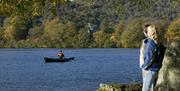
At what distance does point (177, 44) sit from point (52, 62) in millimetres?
92780

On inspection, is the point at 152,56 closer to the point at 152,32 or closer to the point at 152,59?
the point at 152,59

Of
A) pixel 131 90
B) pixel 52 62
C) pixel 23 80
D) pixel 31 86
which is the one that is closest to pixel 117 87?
pixel 131 90

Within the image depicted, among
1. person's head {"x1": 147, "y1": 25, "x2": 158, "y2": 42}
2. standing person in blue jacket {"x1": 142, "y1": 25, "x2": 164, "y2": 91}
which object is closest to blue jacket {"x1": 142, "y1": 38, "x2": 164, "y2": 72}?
standing person in blue jacket {"x1": 142, "y1": 25, "x2": 164, "y2": 91}

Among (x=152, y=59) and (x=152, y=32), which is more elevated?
(x=152, y=32)

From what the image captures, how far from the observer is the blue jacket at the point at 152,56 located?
11500 millimetres

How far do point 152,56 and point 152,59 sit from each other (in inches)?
2.7

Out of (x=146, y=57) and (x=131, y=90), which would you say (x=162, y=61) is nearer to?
(x=146, y=57)

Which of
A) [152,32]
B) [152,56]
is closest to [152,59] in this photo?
[152,56]

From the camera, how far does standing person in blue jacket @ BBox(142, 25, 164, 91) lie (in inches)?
452

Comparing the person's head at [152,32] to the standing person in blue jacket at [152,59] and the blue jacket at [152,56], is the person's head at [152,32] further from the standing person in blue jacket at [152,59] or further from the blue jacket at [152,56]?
the blue jacket at [152,56]

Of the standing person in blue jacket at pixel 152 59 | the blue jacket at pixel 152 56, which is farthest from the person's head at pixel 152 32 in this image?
the blue jacket at pixel 152 56

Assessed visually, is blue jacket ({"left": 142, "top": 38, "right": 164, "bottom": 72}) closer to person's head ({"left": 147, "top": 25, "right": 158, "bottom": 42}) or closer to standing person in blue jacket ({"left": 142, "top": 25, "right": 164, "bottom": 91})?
standing person in blue jacket ({"left": 142, "top": 25, "right": 164, "bottom": 91})

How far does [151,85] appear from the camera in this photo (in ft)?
38.2

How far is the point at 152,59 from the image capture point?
37.9ft
